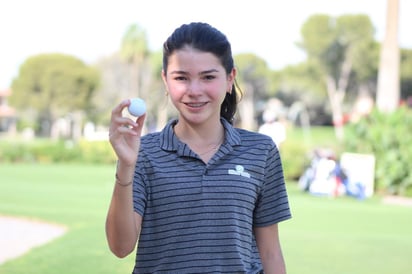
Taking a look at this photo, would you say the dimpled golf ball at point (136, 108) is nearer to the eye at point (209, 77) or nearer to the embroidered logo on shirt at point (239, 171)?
the eye at point (209, 77)

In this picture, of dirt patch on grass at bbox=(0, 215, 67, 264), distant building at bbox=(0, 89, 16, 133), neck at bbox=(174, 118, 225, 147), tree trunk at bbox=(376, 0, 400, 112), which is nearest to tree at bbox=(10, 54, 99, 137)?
distant building at bbox=(0, 89, 16, 133)

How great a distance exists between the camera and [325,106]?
71938 millimetres

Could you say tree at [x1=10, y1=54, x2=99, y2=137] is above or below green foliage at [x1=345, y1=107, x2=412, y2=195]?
below

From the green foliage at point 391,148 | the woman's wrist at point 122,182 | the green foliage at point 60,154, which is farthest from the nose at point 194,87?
the green foliage at point 60,154

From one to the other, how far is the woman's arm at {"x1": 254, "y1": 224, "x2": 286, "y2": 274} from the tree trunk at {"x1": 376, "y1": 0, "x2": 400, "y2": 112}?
66.9 feet

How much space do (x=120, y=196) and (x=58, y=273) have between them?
5.31 m

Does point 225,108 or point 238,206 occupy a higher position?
point 225,108

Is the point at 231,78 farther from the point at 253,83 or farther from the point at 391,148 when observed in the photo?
the point at 253,83

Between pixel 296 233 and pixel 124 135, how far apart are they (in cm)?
829

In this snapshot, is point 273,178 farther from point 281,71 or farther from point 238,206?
point 281,71

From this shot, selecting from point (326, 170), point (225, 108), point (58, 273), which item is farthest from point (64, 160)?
point (225, 108)

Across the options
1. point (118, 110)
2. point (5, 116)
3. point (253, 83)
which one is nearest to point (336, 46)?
point (253, 83)

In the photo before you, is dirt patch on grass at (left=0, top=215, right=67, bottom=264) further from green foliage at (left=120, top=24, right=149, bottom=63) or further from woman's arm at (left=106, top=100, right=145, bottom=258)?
green foliage at (left=120, top=24, right=149, bottom=63)

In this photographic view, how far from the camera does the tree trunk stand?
891 inches
